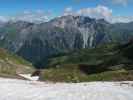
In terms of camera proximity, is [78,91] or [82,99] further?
[78,91]

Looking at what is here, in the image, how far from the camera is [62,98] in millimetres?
23281

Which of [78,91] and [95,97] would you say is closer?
[95,97]

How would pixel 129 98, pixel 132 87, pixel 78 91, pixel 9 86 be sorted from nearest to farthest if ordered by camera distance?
pixel 129 98
pixel 78 91
pixel 132 87
pixel 9 86

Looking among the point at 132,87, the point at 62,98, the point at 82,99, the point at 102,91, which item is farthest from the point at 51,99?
the point at 132,87

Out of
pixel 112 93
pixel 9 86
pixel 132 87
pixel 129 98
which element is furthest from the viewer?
pixel 9 86

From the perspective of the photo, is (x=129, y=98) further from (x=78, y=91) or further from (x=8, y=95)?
(x=8, y=95)

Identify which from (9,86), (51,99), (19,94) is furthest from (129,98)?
(9,86)

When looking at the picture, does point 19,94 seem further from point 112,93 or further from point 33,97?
point 112,93

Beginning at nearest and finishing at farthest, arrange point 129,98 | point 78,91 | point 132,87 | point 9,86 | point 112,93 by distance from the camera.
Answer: point 129,98 → point 112,93 → point 78,91 → point 132,87 → point 9,86

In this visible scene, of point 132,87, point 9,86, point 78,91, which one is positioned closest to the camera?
point 78,91

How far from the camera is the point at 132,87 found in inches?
1091

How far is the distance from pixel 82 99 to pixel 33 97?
4038 mm

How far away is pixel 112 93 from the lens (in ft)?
78.0

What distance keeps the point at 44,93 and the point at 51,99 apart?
8.00 ft
